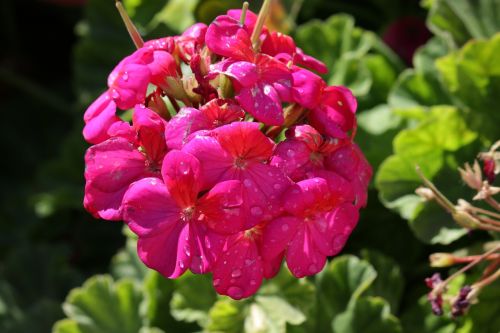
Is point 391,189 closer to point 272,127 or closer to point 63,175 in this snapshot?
point 272,127

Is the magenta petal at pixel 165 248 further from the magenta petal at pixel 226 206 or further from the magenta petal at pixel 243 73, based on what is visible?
the magenta petal at pixel 243 73

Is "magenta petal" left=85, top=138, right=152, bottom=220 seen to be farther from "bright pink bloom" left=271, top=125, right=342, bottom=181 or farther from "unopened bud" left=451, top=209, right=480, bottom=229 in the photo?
"unopened bud" left=451, top=209, right=480, bottom=229

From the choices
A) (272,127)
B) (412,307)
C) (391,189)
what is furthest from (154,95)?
(412,307)

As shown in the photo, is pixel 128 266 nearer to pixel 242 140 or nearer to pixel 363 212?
pixel 363 212

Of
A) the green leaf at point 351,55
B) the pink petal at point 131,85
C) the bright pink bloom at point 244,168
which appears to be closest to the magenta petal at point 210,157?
the bright pink bloom at point 244,168

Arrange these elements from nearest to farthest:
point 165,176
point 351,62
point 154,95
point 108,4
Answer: point 165,176 < point 154,95 < point 351,62 < point 108,4

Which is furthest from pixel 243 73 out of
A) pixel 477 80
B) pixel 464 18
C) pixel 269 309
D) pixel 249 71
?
pixel 464 18
